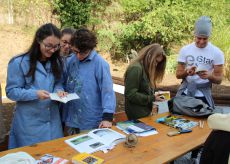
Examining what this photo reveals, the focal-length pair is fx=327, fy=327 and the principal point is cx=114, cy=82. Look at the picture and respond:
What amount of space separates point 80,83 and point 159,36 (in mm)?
9908

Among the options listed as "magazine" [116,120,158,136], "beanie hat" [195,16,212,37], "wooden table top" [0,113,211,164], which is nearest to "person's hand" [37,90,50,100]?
"wooden table top" [0,113,211,164]

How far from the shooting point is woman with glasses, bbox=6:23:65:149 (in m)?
2.63

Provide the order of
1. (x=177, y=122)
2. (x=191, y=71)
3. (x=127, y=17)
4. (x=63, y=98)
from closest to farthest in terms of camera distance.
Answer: (x=63, y=98) → (x=177, y=122) → (x=191, y=71) → (x=127, y=17)

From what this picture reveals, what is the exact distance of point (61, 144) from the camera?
98.8 inches

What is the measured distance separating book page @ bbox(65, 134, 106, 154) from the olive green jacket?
75cm

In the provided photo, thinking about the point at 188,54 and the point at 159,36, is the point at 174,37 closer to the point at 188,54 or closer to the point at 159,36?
→ the point at 159,36

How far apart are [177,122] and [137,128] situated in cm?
46

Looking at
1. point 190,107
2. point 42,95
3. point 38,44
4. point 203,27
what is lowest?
point 190,107

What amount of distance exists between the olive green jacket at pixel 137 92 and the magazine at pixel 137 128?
26 centimetres

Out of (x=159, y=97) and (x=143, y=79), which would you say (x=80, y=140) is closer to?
(x=143, y=79)

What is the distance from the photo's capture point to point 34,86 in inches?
106

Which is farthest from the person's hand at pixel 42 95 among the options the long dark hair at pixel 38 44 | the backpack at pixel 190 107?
the backpack at pixel 190 107

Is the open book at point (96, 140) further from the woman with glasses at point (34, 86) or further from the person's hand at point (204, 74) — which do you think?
the person's hand at point (204, 74)

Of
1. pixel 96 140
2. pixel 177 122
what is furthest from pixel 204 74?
pixel 96 140
